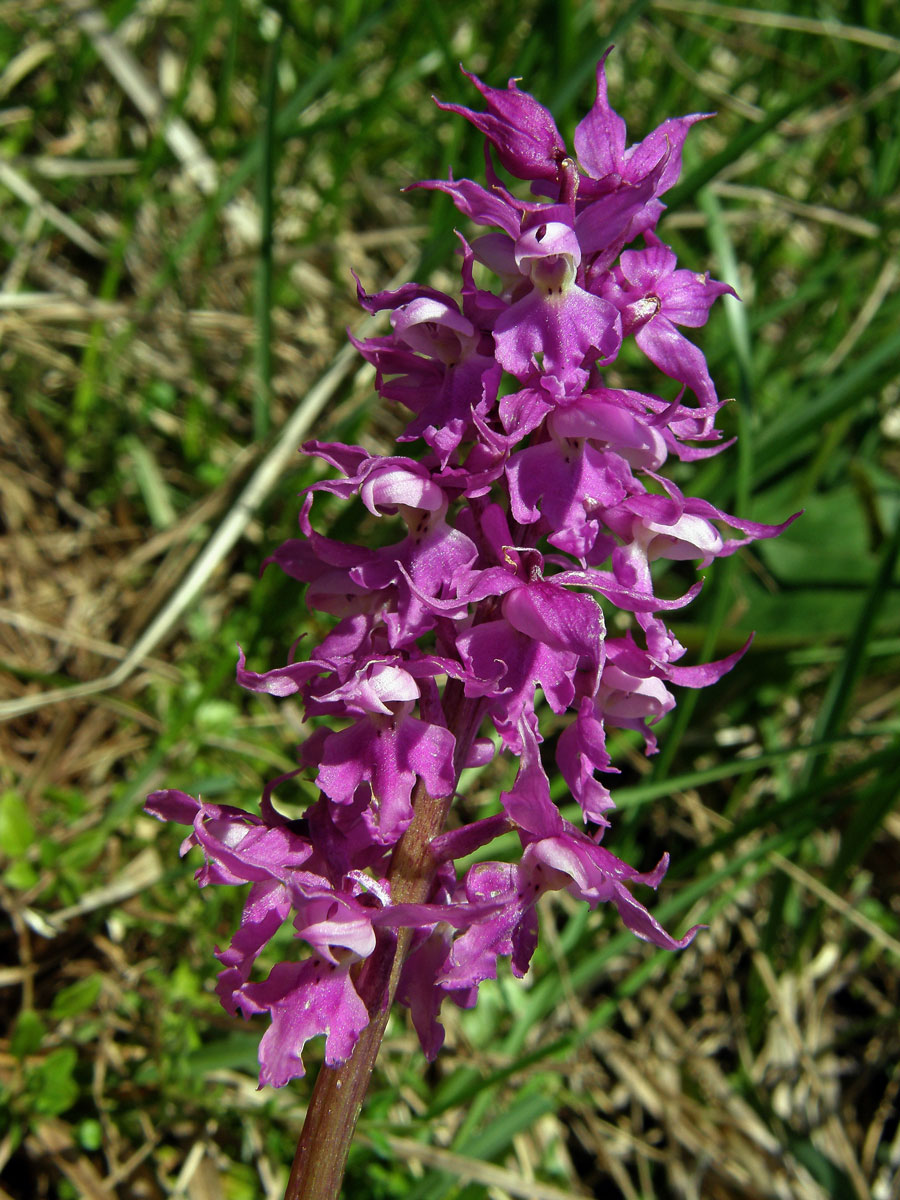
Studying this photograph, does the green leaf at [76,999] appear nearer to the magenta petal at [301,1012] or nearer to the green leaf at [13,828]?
the green leaf at [13,828]

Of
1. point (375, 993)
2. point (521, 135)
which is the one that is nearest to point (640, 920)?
point (375, 993)

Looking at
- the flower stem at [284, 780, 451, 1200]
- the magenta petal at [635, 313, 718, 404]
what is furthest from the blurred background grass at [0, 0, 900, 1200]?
the magenta petal at [635, 313, 718, 404]

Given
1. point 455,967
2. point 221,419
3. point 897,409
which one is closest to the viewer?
point 455,967

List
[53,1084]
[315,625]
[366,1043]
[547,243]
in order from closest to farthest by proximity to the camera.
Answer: [547,243] < [366,1043] < [53,1084] < [315,625]

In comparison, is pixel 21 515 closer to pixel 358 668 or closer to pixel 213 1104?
pixel 213 1104

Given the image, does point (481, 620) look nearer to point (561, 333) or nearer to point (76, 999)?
point (561, 333)

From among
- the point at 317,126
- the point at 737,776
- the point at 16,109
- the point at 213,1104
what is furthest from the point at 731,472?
the point at 16,109

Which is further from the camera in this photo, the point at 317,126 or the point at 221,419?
the point at 221,419
